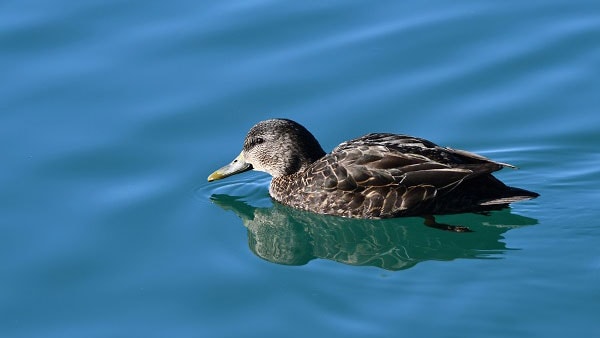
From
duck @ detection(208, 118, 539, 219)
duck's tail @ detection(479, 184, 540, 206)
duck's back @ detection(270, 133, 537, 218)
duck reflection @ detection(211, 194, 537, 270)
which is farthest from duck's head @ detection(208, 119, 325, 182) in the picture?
duck's tail @ detection(479, 184, 540, 206)

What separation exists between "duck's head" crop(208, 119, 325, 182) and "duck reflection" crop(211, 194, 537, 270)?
2.04 feet

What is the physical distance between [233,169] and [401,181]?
6.33 ft

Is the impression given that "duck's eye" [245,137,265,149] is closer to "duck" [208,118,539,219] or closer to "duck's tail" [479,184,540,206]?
"duck" [208,118,539,219]

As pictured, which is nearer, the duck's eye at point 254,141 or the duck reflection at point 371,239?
the duck reflection at point 371,239

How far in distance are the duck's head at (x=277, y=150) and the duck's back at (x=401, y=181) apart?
501 mm

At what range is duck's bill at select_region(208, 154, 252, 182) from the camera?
12.0 meters

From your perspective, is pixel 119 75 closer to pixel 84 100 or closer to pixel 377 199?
pixel 84 100

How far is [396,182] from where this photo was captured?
36.5 ft

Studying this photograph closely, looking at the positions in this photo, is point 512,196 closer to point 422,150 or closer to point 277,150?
point 422,150

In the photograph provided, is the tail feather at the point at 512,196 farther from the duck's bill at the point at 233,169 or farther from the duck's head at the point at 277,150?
the duck's bill at the point at 233,169

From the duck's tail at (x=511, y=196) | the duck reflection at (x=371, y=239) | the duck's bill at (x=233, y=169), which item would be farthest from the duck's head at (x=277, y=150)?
the duck's tail at (x=511, y=196)

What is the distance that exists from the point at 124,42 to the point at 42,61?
1.00 m

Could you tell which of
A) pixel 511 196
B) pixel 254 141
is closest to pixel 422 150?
pixel 511 196

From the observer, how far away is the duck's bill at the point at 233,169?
11984 mm
